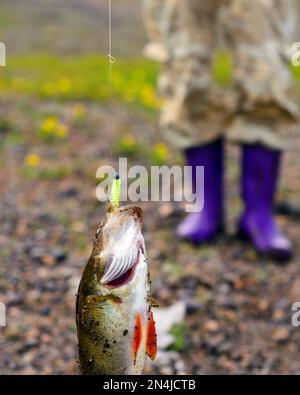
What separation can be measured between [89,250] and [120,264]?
207 cm

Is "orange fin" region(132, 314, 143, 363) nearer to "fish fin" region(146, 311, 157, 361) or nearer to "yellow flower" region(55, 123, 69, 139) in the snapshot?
"fish fin" region(146, 311, 157, 361)

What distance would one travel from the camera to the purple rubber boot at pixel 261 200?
3.55 metres

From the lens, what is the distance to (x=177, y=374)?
2.66 m

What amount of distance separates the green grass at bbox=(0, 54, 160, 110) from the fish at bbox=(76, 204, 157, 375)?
4462mm

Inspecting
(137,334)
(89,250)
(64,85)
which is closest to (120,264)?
(137,334)

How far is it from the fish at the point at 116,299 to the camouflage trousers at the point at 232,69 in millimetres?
1993

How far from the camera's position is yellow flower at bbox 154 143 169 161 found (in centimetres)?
471

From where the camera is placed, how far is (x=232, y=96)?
3.60 m

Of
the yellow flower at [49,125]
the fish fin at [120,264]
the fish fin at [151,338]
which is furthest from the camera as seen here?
the yellow flower at [49,125]

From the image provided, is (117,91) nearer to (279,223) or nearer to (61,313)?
(279,223)

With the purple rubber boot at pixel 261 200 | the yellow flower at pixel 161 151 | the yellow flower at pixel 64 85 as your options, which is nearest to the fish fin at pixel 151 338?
the purple rubber boot at pixel 261 200

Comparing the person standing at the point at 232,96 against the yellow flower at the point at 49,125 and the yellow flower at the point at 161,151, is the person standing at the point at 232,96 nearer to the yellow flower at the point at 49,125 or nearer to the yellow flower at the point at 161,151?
the yellow flower at the point at 161,151
